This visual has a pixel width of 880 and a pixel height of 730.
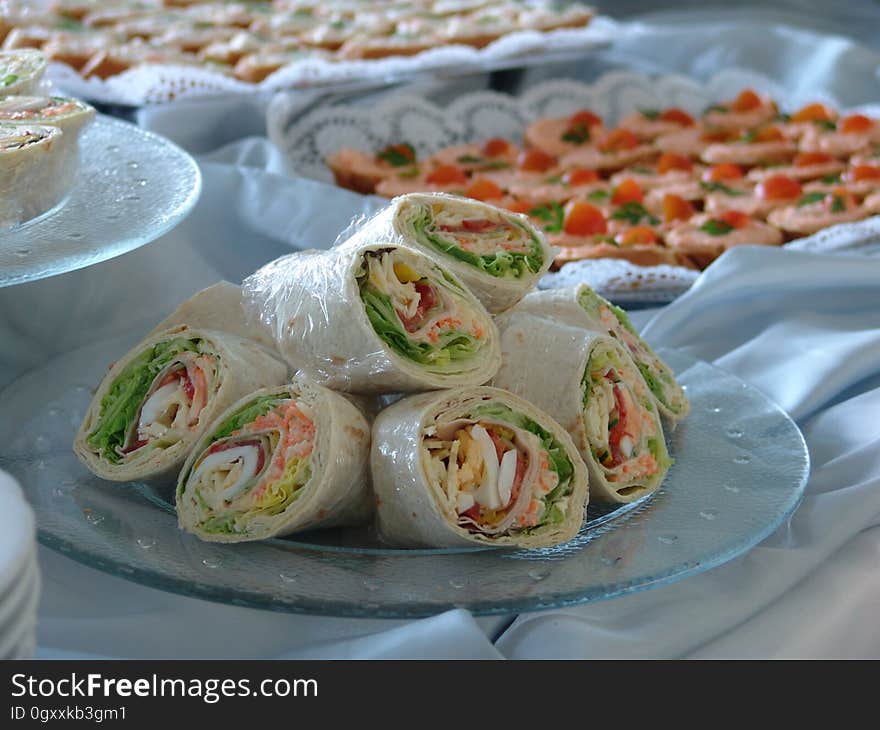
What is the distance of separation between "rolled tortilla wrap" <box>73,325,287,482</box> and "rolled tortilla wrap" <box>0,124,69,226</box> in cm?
41

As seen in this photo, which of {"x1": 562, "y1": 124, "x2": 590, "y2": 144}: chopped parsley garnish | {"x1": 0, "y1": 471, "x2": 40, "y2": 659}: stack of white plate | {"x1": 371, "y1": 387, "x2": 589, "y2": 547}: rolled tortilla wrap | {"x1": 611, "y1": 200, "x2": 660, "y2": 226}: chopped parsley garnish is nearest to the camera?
{"x1": 0, "y1": 471, "x2": 40, "y2": 659}: stack of white plate

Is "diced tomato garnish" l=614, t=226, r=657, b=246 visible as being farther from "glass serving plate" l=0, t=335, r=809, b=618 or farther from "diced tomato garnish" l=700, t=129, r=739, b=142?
"glass serving plate" l=0, t=335, r=809, b=618

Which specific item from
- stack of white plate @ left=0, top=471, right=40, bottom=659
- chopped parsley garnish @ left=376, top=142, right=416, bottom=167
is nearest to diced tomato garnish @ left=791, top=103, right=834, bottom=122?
chopped parsley garnish @ left=376, top=142, right=416, bottom=167

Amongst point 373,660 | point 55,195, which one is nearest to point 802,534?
point 373,660

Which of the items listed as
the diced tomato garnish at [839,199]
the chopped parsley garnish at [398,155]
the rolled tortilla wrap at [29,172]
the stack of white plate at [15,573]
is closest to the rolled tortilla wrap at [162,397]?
the rolled tortilla wrap at [29,172]

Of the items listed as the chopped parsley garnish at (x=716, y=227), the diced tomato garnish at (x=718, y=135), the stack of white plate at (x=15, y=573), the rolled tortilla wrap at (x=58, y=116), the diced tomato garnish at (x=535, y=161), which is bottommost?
the diced tomato garnish at (x=718, y=135)

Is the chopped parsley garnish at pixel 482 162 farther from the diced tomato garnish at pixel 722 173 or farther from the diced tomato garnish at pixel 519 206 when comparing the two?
the diced tomato garnish at pixel 722 173

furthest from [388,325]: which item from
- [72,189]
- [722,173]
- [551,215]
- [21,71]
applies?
[722,173]

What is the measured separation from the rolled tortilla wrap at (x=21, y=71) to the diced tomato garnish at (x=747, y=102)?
2442mm

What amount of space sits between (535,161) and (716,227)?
2.23 feet

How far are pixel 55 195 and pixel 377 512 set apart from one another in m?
0.83

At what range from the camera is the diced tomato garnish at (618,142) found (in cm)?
366

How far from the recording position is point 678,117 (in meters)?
3.91

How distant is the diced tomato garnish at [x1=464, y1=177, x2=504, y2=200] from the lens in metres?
3.15
